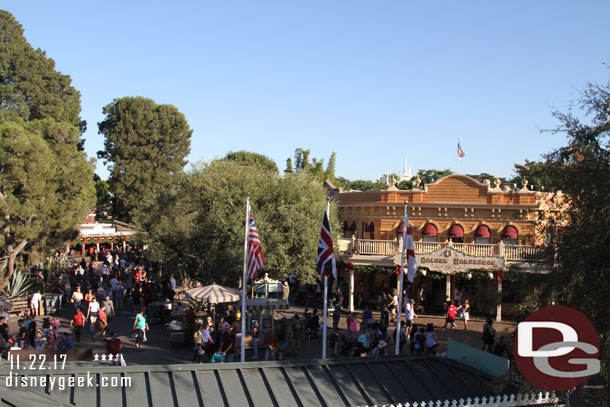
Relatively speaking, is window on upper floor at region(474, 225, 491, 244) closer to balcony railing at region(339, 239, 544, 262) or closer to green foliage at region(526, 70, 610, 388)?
balcony railing at region(339, 239, 544, 262)

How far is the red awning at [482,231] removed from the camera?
2822 centimetres

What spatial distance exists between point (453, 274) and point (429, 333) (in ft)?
32.2

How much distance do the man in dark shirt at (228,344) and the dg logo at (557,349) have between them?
28.5ft

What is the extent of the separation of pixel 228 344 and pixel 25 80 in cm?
4721

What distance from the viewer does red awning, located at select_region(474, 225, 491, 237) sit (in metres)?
28.2

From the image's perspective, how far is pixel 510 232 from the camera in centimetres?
2783

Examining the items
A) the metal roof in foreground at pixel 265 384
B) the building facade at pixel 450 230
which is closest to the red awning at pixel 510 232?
the building facade at pixel 450 230

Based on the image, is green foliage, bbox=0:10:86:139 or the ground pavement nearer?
the ground pavement

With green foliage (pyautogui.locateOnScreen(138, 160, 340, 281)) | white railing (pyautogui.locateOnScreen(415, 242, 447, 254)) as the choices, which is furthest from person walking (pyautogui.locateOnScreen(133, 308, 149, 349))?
white railing (pyautogui.locateOnScreen(415, 242, 447, 254))

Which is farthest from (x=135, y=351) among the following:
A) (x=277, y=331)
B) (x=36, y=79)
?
(x=36, y=79)

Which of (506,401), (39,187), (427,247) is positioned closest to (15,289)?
(39,187)

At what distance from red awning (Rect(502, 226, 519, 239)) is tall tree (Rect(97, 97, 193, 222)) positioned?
121 ft

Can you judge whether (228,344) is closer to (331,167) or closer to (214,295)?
(214,295)

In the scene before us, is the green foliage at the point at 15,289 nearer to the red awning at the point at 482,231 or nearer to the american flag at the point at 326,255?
the american flag at the point at 326,255
